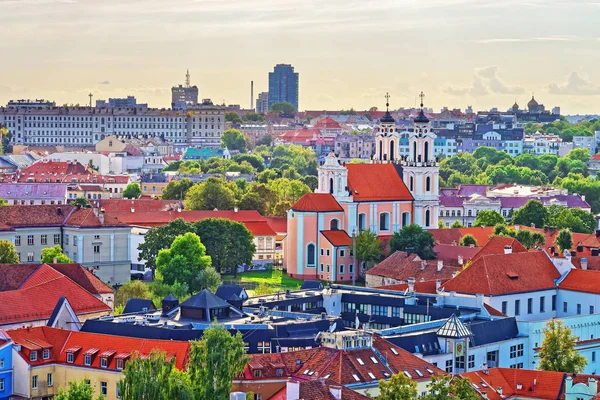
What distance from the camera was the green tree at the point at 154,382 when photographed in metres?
45.2

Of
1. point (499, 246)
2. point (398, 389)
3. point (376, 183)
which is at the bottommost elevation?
point (398, 389)

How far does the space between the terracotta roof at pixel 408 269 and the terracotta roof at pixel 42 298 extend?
2144 cm

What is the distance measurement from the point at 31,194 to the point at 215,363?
83.5 metres

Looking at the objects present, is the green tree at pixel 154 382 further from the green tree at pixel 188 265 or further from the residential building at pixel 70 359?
the green tree at pixel 188 265

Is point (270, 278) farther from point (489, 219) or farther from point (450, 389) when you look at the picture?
point (450, 389)

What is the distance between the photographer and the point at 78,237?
8669cm

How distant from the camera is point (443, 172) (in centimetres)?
17950

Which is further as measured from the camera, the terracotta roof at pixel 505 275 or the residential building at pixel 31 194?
the residential building at pixel 31 194

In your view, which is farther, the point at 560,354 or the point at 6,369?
the point at 560,354

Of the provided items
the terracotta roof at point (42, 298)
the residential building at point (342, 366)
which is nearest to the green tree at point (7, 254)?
the terracotta roof at point (42, 298)

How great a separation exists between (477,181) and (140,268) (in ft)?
252

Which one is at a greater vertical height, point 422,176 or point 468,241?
point 422,176

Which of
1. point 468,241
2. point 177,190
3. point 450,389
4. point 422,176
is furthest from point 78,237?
point 450,389

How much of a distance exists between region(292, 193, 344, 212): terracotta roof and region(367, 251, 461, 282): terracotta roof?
8312mm
